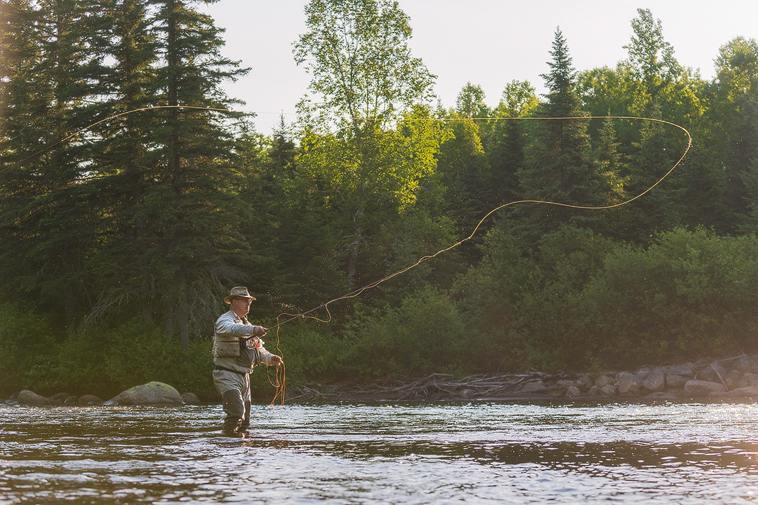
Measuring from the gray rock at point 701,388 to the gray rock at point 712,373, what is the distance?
1056 mm

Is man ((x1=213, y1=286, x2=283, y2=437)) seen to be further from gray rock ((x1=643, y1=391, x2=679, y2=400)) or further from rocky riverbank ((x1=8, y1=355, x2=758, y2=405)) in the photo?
gray rock ((x1=643, y1=391, x2=679, y2=400))

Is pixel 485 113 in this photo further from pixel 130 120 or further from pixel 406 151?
pixel 130 120

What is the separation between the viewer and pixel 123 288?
29.9 metres

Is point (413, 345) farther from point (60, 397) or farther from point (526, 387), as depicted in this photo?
point (60, 397)

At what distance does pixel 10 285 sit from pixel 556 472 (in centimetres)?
3219

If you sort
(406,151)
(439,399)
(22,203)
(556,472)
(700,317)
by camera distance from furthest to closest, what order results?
(406,151)
(22,203)
(700,317)
(439,399)
(556,472)

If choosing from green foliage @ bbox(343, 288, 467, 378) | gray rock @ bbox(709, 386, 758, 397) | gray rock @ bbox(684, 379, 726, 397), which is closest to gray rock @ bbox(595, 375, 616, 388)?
gray rock @ bbox(684, 379, 726, 397)

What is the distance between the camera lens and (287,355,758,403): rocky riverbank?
26.4 meters

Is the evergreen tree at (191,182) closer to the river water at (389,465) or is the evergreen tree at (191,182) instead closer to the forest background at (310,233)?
the forest background at (310,233)

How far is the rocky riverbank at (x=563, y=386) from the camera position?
86.7 ft

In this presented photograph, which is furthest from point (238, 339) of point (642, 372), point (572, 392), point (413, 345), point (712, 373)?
point (712, 373)

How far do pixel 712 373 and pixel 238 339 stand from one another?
21848 millimetres

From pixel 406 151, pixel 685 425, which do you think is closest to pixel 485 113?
pixel 406 151

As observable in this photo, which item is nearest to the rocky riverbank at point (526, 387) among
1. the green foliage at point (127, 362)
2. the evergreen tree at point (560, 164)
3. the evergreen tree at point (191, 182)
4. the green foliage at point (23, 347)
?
the green foliage at point (127, 362)
